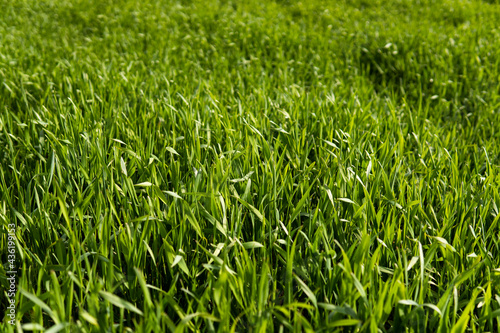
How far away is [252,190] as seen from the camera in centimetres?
188

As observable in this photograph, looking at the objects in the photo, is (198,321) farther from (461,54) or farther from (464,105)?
(461,54)

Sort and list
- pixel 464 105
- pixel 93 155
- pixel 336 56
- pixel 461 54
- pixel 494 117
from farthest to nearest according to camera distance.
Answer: pixel 336 56 < pixel 461 54 < pixel 464 105 < pixel 494 117 < pixel 93 155

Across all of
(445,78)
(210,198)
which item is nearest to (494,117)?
(445,78)

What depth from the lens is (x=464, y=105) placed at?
379cm

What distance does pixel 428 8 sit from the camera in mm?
6930

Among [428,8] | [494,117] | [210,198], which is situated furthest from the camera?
[428,8]

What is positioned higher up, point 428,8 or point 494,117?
point 428,8

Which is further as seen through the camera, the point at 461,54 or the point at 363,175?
the point at 461,54

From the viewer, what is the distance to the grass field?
1.25 meters

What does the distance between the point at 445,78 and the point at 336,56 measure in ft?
4.18

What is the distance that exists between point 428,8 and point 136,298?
7107 millimetres

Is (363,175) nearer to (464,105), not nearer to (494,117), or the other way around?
(494,117)

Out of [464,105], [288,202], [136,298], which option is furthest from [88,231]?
[464,105]

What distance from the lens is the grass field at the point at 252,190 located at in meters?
1.25
